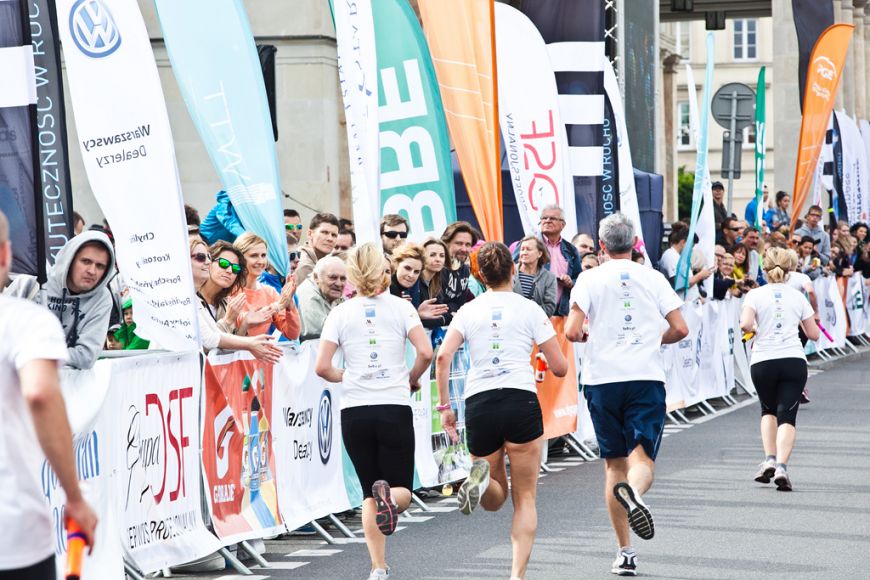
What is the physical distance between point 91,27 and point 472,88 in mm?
6114

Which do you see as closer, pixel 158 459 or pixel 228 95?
pixel 158 459

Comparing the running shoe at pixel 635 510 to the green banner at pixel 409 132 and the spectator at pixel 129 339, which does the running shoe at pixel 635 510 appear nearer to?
the spectator at pixel 129 339

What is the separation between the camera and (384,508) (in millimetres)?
8555

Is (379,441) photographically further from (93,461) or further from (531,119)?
(531,119)

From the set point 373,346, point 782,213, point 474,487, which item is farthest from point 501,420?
point 782,213

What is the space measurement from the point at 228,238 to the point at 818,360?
1642 cm

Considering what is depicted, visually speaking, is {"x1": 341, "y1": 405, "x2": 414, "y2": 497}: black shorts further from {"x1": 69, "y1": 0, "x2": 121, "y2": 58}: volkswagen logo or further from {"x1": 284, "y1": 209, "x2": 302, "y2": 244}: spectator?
{"x1": 284, "y1": 209, "x2": 302, "y2": 244}: spectator

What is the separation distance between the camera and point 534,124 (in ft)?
53.5

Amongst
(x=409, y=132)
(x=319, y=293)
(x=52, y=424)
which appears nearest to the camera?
(x=52, y=424)

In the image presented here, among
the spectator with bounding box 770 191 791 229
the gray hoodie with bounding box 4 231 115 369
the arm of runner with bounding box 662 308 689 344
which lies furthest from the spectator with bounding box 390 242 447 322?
the spectator with bounding box 770 191 791 229

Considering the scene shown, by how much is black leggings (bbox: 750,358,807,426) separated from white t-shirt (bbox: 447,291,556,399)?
459 centimetres

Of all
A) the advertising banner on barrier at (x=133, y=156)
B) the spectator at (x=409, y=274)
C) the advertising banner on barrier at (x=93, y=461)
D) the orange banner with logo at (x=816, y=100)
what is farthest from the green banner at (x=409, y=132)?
the orange banner with logo at (x=816, y=100)

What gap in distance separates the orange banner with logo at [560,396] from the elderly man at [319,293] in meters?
3.31

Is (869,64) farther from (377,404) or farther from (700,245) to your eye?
(377,404)
